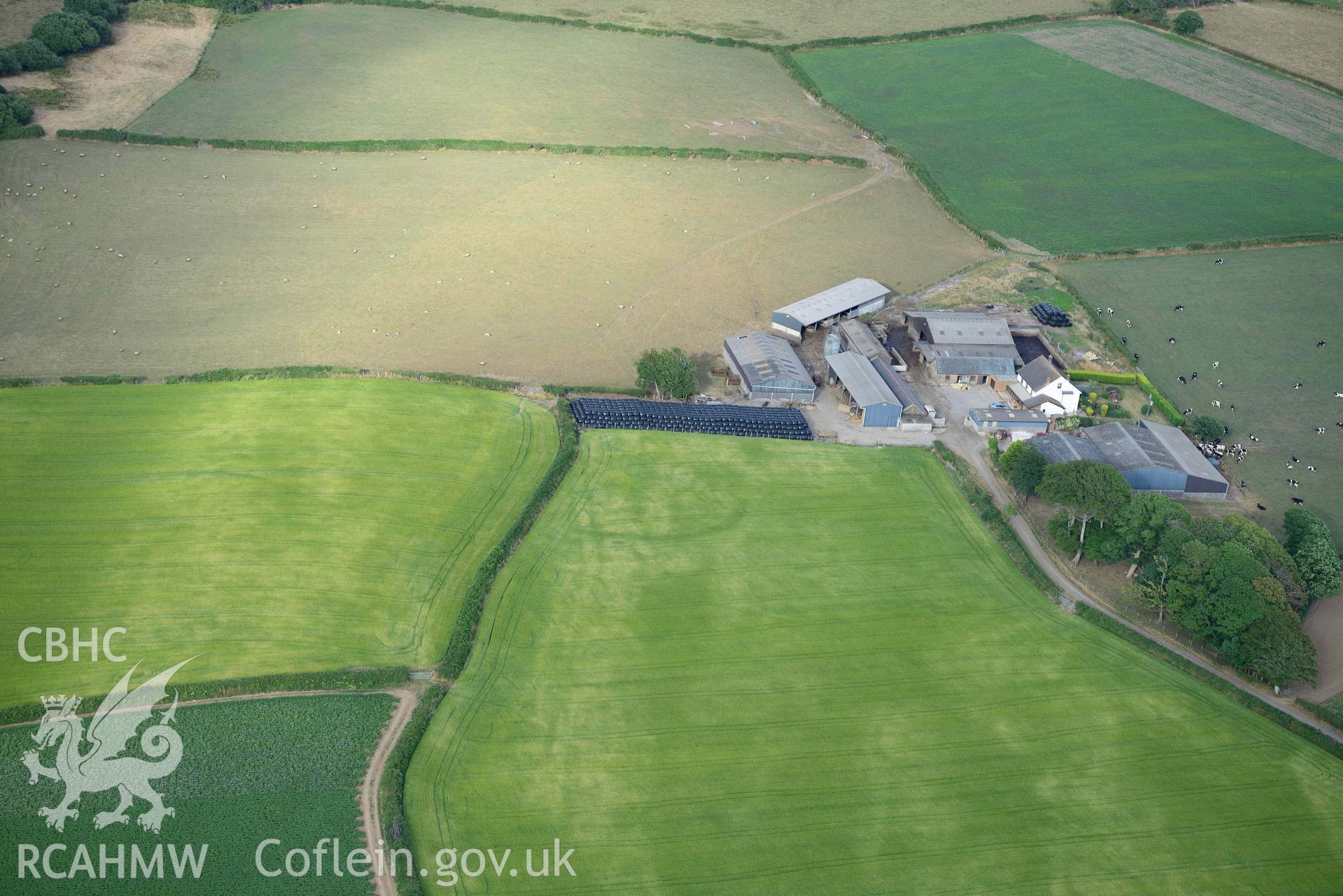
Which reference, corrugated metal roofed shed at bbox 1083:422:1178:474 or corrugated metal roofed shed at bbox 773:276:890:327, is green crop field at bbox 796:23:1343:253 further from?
corrugated metal roofed shed at bbox 1083:422:1178:474

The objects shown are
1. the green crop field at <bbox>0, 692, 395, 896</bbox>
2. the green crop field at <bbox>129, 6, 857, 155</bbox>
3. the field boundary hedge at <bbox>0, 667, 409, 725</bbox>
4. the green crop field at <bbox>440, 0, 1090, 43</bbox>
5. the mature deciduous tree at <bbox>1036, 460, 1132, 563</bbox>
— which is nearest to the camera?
the green crop field at <bbox>0, 692, 395, 896</bbox>

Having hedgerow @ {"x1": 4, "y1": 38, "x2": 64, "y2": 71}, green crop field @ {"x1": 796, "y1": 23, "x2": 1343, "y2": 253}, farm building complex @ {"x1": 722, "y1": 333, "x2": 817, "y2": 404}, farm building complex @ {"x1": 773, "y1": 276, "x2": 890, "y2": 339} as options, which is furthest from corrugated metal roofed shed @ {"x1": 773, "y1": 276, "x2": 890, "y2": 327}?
hedgerow @ {"x1": 4, "y1": 38, "x2": 64, "y2": 71}

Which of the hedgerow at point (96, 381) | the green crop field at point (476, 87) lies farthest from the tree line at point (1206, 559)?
the green crop field at point (476, 87)

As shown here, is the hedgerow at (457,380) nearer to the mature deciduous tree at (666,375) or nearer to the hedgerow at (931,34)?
the mature deciduous tree at (666,375)

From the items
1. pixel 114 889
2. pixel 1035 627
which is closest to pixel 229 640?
pixel 114 889

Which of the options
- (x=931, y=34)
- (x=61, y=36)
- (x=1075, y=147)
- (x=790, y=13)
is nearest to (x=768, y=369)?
(x=1075, y=147)

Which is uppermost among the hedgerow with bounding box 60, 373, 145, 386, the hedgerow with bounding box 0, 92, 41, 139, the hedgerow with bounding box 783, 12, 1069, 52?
the hedgerow with bounding box 783, 12, 1069, 52
